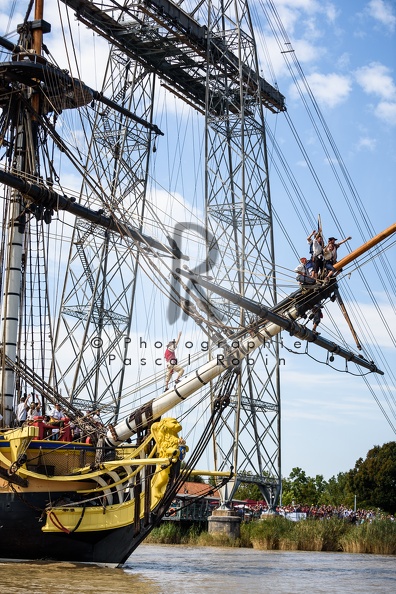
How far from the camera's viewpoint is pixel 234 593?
15.9 metres

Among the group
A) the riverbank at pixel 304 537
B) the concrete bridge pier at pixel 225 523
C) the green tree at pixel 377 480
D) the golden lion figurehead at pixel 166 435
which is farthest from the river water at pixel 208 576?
the green tree at pixel 377 480

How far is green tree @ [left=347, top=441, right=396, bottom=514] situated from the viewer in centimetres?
6072

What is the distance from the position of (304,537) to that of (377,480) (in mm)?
32451

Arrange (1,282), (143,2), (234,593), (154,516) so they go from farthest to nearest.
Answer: (143,2) → (1,282) → (154,516) → (234,593)

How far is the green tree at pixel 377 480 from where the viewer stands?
2391 inches

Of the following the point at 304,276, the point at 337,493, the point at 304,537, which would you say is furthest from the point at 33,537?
the point at 337,493

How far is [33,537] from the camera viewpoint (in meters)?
20.0

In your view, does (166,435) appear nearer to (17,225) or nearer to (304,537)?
(17,225)

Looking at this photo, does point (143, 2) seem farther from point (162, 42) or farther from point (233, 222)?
point (233, 222)

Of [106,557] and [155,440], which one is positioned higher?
[155,440]

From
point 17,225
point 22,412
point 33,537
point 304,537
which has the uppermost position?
point 17,225

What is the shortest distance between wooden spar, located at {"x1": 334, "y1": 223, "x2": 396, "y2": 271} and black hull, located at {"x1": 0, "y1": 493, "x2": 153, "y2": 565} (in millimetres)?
7213

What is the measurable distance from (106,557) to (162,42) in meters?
19.4

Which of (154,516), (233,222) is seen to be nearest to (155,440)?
(154,516)
